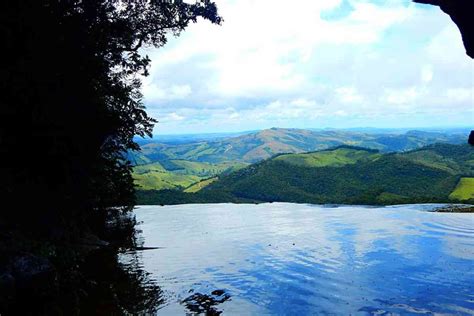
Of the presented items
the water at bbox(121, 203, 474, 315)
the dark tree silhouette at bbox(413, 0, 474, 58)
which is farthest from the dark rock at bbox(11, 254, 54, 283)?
the dark tree silhouette at bbox(413, 0, 474, 58)

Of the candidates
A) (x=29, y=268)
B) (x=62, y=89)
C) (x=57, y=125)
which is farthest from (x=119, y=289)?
(x=62, y=89)

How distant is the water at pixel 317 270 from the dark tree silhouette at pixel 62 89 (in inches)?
498

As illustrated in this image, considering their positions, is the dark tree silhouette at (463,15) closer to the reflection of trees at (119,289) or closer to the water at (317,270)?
the water at (317,270)

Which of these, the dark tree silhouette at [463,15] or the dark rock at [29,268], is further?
the dark rock at [29,268]

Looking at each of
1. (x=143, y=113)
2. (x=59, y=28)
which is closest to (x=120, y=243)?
(x=143, y=113)

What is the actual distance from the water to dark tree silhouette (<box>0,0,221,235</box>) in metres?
12.6

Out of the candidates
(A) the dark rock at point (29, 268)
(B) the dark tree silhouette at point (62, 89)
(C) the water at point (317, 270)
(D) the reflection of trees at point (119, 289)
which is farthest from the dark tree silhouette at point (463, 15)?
(A) the dark rock at point (29, 268)

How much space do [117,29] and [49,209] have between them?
61.0 ft

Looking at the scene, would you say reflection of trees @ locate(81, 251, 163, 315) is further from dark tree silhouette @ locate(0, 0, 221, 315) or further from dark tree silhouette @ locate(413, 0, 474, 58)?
dark tree silhouette @ locate(413, 0, 474, 58)

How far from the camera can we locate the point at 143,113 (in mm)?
50906

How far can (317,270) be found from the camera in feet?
132

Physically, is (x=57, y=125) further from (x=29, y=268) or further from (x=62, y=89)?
(x=29, y=268)

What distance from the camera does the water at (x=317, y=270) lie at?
1124 inches

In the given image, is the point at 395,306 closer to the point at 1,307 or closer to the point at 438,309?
the point at 438,309
